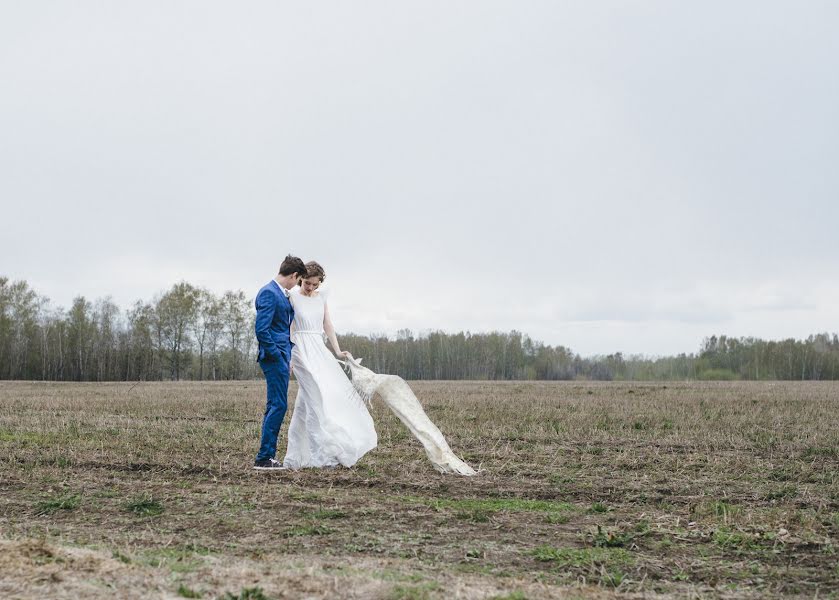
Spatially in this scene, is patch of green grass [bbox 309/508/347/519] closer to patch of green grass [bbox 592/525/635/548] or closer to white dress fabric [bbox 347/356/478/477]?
patch of green grass [bbox 592/525/635/548]

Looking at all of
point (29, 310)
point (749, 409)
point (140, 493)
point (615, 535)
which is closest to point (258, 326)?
point (140, 493)

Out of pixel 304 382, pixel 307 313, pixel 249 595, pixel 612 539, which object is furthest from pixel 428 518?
pixel 307 313

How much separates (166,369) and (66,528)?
8598 cm

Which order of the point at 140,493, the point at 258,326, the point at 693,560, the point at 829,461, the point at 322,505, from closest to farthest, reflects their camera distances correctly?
the point at 693,560
the point at 322,505
the point at 140,493
the point at 258,326
the point at 829,461

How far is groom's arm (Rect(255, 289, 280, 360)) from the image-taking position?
1016cm

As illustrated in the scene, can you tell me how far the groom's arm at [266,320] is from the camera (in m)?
10.2

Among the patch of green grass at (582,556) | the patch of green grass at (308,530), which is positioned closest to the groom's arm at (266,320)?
the patch of green grass at (308,530)

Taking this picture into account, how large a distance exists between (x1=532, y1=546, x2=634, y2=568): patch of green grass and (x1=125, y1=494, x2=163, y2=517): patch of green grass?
12.6 feet

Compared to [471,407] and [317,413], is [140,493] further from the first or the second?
[471,407]

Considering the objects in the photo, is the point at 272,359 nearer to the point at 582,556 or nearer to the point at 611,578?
the point at 582,556

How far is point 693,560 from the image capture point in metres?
5.90

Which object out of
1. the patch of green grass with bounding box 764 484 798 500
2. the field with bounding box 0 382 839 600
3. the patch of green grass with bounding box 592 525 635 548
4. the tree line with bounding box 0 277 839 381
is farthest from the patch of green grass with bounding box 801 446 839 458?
the tree line with bounding box 0 277 839 381

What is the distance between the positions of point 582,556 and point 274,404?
213 inches

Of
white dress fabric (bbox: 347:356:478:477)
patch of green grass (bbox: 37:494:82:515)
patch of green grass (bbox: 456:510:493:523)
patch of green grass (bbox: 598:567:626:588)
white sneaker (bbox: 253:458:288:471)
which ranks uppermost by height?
white dress fabric (bbox: 347:356:478:477)
